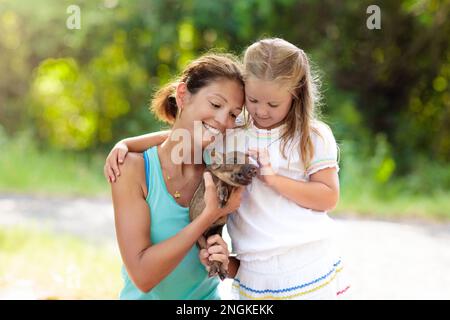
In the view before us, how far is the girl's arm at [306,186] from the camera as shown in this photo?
2.14 m

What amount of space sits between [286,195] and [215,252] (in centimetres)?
29

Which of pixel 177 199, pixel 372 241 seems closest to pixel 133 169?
pixel 177 199

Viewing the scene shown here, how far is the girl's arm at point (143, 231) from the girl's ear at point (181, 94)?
9.7 inches

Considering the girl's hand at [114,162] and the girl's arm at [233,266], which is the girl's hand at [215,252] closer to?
the girl's arm at [233,266]

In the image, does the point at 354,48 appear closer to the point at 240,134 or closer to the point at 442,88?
the point at 442,88

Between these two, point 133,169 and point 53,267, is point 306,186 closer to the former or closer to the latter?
point 133,169

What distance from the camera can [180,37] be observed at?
983 centimetres

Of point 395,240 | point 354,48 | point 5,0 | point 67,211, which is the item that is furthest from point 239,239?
point 5,0

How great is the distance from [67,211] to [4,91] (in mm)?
4109

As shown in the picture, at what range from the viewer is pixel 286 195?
7.08 feet

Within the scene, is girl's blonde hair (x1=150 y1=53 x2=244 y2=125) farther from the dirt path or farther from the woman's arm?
the dirt path

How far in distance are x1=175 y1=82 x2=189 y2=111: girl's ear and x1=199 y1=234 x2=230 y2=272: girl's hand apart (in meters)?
0.48

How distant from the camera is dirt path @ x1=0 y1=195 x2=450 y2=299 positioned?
5.02m

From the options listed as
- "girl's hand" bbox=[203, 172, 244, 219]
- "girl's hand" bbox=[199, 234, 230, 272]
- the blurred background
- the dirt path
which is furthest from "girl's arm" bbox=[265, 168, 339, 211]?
the blurred background
